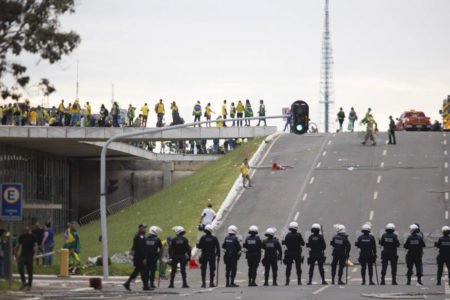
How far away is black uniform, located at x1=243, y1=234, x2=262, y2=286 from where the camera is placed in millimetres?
36250

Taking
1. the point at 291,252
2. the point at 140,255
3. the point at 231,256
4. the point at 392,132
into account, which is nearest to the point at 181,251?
the point at 231,256

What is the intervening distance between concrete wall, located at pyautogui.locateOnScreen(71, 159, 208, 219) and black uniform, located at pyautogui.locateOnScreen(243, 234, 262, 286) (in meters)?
48.4

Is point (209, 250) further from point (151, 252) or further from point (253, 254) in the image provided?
point (151, 252)

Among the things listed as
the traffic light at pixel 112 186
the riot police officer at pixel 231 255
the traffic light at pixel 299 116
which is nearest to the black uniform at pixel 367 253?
the riot police officer at pixel 231 255

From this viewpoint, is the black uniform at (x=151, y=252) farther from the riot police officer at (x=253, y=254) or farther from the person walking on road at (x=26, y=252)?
the riot police officer at (x=253, y=254)

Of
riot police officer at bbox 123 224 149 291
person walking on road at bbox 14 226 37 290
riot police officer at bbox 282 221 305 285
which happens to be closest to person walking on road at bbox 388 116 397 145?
riot police officer at bbox 282 221 305 285

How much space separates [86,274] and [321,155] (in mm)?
31436

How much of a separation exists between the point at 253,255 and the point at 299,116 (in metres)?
8.14

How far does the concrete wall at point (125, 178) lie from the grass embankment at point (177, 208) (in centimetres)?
1173

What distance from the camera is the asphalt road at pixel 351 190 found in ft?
170

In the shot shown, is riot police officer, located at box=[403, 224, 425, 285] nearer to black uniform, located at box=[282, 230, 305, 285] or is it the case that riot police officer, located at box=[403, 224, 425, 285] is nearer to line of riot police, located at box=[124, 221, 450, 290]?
line of riot police, located at box=[124, 221, 450, 290]

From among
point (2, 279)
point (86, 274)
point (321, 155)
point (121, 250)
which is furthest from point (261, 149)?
point (2, 279)

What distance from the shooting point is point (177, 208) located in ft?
195

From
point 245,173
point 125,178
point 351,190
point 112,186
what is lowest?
point 351,190
